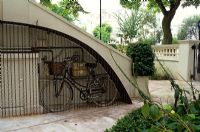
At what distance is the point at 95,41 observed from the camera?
7660 millimetres

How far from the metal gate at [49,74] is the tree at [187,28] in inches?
787

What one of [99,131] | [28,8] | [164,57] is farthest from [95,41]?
[164,57]

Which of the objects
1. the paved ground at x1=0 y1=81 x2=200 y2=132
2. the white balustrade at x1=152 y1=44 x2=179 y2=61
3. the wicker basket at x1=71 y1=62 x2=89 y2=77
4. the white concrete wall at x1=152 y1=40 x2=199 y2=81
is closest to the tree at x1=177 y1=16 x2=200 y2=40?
the white balustrade at x1=152 y1=44 x2=179 y2=61

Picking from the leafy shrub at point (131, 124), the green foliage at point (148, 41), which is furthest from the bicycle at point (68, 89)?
the leafy shrub at point (131, 124)

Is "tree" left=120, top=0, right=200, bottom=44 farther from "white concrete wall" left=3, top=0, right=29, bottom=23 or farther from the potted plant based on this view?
"white concrete wall" left=3, top=0, right=29, bottom=23

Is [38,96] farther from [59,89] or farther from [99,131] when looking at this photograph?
[99,131]

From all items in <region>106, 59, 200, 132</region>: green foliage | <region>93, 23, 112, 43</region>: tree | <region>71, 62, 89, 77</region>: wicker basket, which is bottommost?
<region>106, 59, 200, 132</region>: green foliage

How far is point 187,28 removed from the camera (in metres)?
27.8

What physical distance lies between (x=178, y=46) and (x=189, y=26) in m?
16.6

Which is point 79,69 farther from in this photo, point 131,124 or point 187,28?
point 187,28

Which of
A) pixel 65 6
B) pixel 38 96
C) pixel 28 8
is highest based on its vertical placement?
pixel 65 6

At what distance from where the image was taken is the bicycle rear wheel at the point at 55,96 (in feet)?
24.1

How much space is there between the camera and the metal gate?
6.63 m

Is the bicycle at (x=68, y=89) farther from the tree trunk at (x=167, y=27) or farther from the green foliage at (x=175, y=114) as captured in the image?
the tree trunk at (x=167, y=27)
